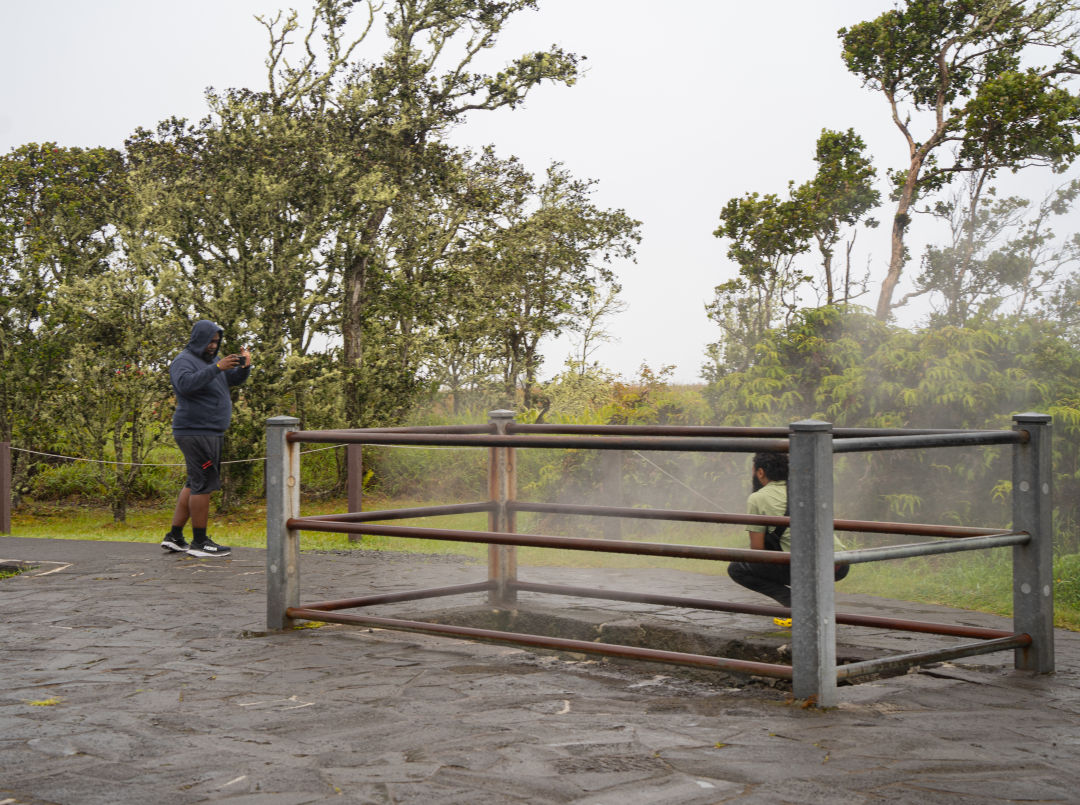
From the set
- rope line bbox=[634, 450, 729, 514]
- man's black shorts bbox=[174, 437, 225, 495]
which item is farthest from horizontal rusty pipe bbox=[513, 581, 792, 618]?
rope line bbox=[634, 450, 729, 514]

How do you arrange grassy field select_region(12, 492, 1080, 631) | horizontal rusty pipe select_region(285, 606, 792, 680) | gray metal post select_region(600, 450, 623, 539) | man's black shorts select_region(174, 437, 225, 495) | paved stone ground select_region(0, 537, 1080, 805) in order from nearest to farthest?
1. paved stone ground select_region(0, 537, 1080, 805)
2. horizontal rusty pipe select_region(285, 606, 792, 680)
3. grassy field select_region(12, 492, 1080, 631)
4. man's black shorts select_region(174, 437, 225, 495)
5. gray metal post select_region(600, 450, 623, 539)

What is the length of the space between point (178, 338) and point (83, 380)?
4.97ft

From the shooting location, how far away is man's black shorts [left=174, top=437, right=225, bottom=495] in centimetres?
820

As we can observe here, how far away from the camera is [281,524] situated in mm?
5078

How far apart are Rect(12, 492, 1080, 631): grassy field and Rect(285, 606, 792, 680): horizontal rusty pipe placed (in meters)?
2.83

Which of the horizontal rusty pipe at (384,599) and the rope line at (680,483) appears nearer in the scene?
the horizontal rusty pipe at (384,599)

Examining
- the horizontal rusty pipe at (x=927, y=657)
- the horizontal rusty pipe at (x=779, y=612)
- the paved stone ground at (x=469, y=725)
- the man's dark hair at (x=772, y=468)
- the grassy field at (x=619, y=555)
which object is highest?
the man's dark hair at (x=772, y=468)

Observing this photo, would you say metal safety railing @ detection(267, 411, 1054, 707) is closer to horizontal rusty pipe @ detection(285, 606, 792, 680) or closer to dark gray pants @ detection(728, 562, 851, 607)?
horizontal rusty pipe @ detection(285, 606, 792, 680)

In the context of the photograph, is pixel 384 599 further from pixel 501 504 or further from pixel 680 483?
pixel 680 483

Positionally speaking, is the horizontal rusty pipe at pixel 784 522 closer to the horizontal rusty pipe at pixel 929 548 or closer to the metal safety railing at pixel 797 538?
the metal safety railing at pixel 797 538

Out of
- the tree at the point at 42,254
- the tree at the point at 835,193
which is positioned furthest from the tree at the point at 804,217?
the tree at the point at 42,254

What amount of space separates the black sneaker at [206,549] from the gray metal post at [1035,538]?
19.8ft

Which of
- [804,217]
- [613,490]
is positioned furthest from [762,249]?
[613,490]

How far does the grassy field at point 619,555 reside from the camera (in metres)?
6.95
